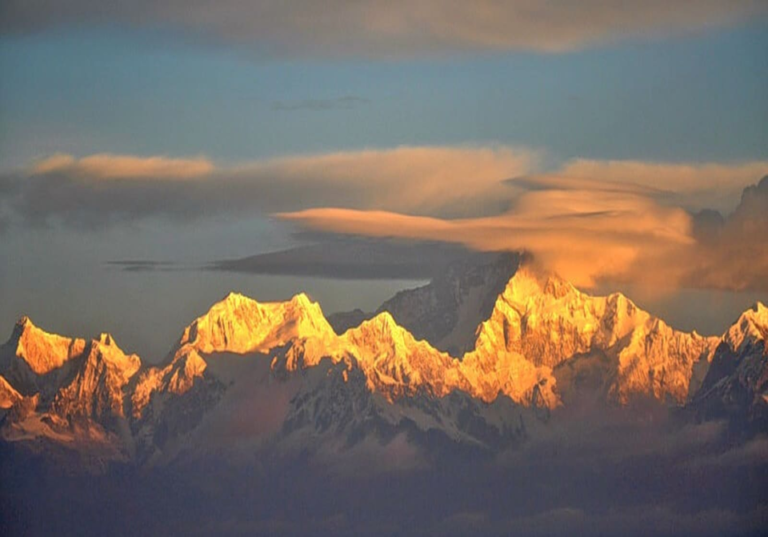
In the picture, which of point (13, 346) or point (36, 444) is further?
point (36, 444)

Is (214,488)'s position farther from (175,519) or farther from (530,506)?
(530,506)

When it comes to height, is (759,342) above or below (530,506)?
above

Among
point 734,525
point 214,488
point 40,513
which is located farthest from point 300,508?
point 734,525

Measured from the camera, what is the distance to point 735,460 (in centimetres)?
19025

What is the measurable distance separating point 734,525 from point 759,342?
17.4 meters

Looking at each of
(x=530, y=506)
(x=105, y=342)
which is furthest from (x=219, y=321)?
(x=530, y=506)

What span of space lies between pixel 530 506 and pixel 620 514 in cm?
757

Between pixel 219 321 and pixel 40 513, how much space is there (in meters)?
22.6

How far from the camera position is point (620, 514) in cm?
19450

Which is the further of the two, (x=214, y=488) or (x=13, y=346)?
(x=214, y=488)

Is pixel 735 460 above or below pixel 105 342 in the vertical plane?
below

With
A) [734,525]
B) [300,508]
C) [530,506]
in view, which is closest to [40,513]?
[300,508]

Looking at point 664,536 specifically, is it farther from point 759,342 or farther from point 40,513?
point 40,513

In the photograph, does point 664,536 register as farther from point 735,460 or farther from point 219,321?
point 219,321
